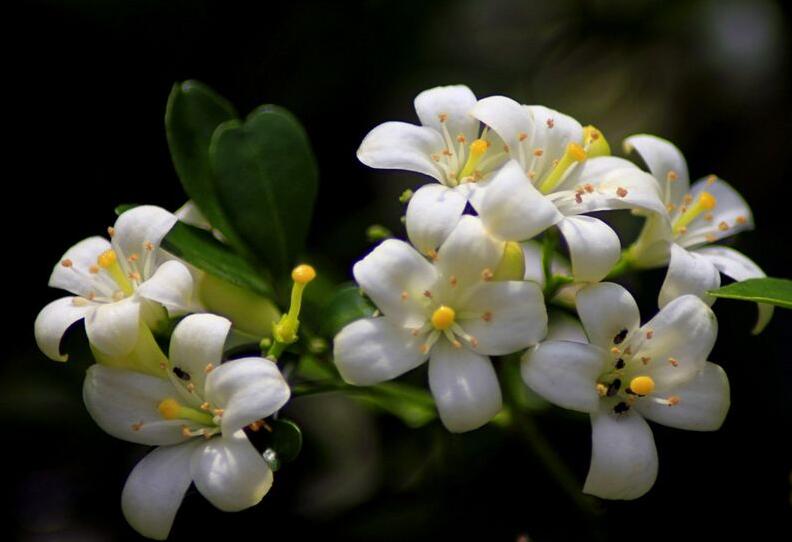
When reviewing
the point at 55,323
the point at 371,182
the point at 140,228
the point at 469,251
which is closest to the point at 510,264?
the point at 469,251

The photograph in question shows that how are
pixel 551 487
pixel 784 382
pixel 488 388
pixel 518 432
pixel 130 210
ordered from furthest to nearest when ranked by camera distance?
pixel 784 382 → pixel 551 487 → pixel 518 432 → pixel 130 210 → pixel 488 388

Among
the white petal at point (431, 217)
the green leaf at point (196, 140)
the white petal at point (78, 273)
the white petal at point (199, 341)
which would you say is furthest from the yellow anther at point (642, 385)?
the white petal at point (78, 273)

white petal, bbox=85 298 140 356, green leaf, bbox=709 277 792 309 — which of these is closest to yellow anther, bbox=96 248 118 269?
white petal, bbox=85 298 140 356

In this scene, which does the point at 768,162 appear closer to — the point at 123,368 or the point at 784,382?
the point at 784,382

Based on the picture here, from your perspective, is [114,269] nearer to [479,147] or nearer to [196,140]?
[196,140]

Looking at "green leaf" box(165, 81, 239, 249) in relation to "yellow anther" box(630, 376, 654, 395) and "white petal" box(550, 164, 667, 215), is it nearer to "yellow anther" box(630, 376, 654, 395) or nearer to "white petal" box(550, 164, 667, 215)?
"white petal" box(550, 164, 667, 215)

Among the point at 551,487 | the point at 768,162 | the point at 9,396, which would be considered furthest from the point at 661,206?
the point at 9,396
